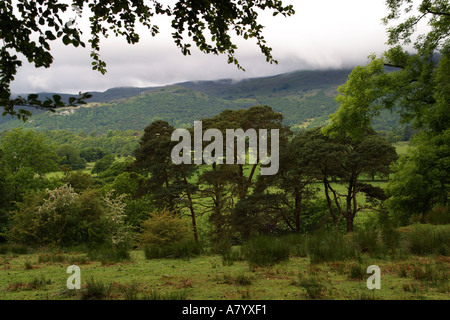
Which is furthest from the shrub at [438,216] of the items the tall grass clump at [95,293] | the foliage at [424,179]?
the tall grass clump at [95,293]

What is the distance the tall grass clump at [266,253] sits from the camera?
680cm

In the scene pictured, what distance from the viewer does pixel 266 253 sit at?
723 cm

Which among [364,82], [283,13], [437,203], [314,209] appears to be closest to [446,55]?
[364,82]

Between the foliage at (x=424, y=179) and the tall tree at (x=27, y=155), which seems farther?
the tall tree at (x=27, y=155)

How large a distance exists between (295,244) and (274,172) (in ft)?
50.6

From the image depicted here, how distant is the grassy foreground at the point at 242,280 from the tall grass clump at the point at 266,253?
17 cm

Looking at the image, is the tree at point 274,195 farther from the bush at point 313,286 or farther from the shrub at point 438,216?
the bush at point 313,286

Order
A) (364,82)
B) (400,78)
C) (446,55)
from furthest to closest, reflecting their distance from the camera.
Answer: (364,82), (400,78), (446,55)

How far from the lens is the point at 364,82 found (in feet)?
44.0

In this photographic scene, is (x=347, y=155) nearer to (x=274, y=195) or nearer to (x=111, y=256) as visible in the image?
(x=274, y=195)

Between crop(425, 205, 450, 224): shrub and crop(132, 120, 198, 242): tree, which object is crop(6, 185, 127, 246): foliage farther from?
crop(425, 205, 450, 224): shrub

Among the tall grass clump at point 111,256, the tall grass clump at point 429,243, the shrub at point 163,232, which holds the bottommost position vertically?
the shrub at point 163,232

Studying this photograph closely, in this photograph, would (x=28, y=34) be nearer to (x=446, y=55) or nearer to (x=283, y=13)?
(x=283, y=13)

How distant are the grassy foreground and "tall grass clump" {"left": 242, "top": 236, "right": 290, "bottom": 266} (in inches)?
6.7
